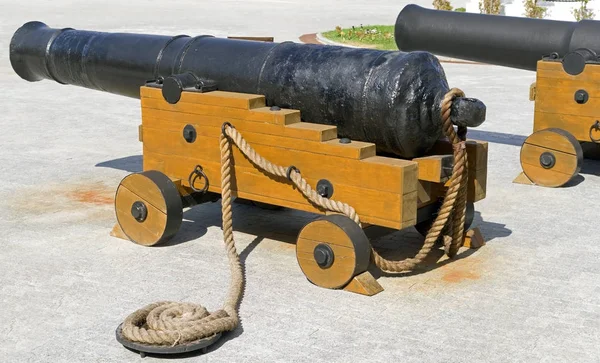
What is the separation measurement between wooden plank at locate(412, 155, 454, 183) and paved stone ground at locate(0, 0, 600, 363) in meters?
0.54

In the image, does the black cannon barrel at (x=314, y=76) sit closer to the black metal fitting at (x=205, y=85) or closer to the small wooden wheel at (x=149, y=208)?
the black metal fitting at (x=205, y=85)

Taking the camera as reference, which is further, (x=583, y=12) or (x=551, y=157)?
(x=583, y=12)

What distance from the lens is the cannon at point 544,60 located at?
7055 millimetres

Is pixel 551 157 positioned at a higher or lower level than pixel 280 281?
higher

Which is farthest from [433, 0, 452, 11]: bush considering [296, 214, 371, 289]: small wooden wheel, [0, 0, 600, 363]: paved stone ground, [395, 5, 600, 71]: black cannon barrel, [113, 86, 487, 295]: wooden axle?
[296, 214, 371, 289]: small wooden wheel

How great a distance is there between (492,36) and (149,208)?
3.77 metres

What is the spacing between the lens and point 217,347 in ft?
13.0

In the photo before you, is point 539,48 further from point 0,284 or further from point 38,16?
point 38,16

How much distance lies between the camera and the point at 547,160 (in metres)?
7.07

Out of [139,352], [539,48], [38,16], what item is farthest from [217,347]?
[38,16]

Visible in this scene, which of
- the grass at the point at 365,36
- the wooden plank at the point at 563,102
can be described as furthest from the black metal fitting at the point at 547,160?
the grass at the point at 365,36

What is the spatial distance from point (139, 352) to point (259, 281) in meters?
1.02

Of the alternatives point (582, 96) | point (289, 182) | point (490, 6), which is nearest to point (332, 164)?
point (289, 182)

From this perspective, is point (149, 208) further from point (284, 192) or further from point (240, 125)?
point (284, 192)
